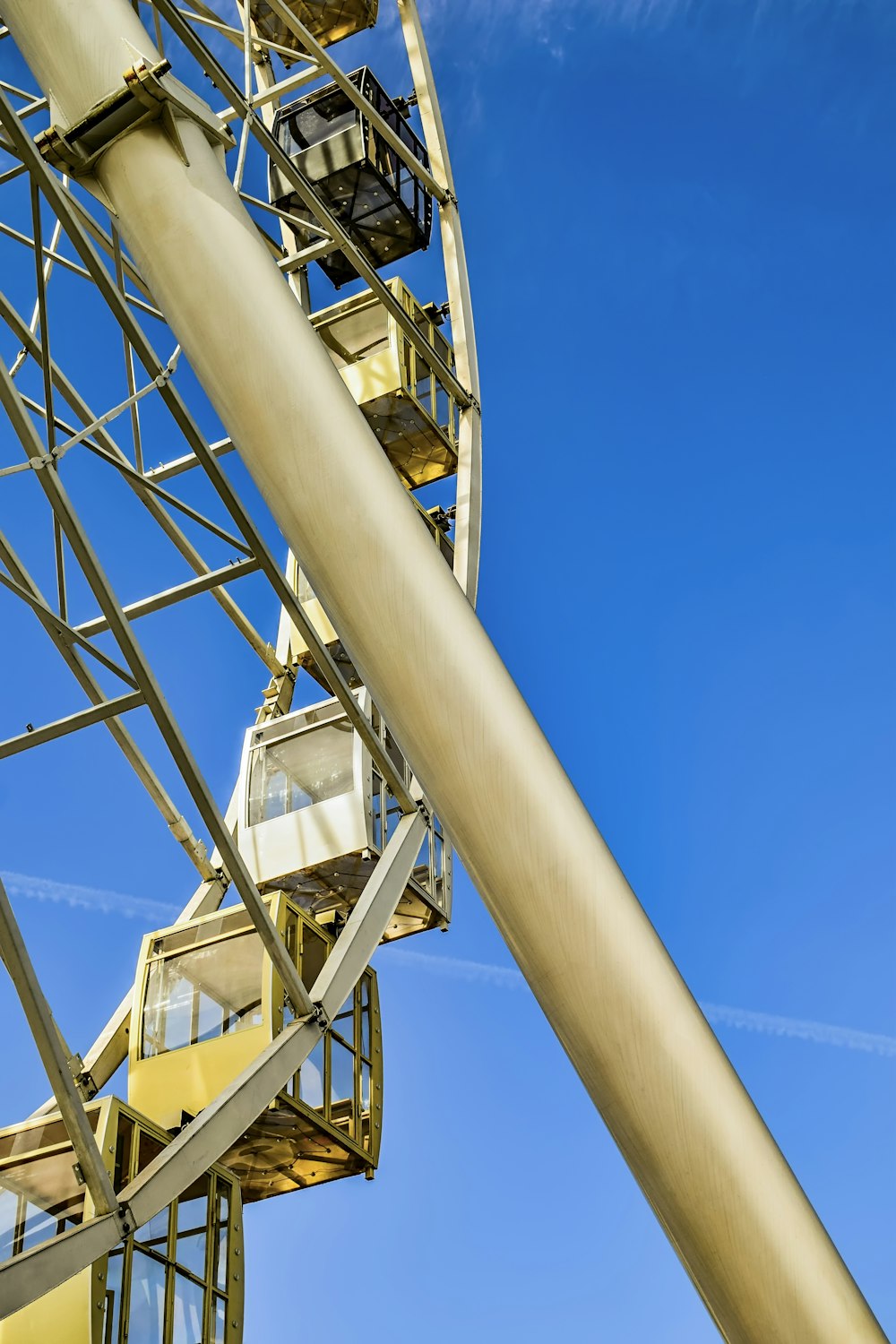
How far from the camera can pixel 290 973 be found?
12938 mm

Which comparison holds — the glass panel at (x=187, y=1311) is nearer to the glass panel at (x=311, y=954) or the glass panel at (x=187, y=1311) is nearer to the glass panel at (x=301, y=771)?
the glass panel at (x=311, y=954)

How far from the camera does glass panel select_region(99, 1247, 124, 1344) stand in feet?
41.0

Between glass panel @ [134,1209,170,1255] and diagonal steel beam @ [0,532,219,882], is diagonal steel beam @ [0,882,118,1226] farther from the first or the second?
diagonal steel beam @ [0,532,219,882]

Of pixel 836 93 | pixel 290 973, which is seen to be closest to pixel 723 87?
pixel 836 93

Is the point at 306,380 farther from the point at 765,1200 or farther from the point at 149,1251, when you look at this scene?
the point at 149,1251

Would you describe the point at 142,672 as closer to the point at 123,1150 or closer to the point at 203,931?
the point at 123,1150

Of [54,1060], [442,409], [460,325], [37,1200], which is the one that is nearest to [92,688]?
[37,1200]

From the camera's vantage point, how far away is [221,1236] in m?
14.8

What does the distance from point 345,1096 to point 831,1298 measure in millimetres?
11782

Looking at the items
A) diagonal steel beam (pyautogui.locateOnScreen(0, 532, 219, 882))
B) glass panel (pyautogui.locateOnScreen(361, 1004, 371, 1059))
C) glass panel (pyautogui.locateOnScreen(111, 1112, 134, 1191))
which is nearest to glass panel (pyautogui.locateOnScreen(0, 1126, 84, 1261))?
glass panel (pyautogui.locateOnScreen(111, 1112, 134, 1191))

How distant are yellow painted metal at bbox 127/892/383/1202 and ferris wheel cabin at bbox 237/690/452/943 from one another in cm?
166

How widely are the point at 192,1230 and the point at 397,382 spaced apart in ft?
39.1

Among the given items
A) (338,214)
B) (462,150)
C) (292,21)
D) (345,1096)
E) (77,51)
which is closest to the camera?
(77,51)

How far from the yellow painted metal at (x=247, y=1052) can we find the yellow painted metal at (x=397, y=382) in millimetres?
7790
